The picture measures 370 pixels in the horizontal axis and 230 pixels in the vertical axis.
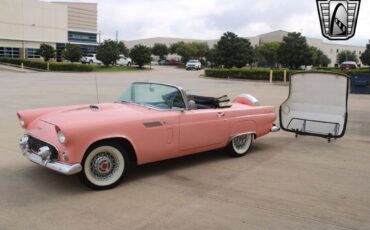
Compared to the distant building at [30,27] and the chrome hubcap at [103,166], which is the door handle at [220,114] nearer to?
the chrome hubcap at [103,166]

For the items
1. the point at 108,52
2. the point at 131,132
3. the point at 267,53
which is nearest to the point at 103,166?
the point at 131,132

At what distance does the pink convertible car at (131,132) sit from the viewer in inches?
196

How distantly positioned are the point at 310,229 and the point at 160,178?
2264 millimetres

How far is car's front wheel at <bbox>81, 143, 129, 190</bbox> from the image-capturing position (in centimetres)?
506

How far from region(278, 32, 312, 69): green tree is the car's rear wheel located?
33318 mm

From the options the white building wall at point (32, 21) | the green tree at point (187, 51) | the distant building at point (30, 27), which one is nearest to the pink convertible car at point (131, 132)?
the distant building at point (30, 27)

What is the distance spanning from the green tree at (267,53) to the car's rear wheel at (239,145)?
62290mm

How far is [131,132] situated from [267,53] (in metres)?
66.5

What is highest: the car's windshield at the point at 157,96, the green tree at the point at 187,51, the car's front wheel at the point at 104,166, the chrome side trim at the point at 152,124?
the green tree at the point at 187,51

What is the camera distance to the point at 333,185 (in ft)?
18.0

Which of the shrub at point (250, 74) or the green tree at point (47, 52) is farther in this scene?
the green tree at point (47, 52)

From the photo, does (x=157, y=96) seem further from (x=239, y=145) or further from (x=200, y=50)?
(x=200, y=50)

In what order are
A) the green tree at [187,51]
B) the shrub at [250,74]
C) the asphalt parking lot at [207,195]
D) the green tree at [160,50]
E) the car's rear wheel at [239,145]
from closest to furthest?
1. the asphalt parking lot at [207,195]
2. the car's rear wheel at [239,145]
3. the shrub at [250,74]
4. the green tree at [187,51]
5. the green tree at [160,50]

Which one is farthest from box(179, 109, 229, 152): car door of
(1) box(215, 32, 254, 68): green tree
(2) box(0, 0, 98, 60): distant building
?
(2) box(0, 0, 98, 60): distant building
